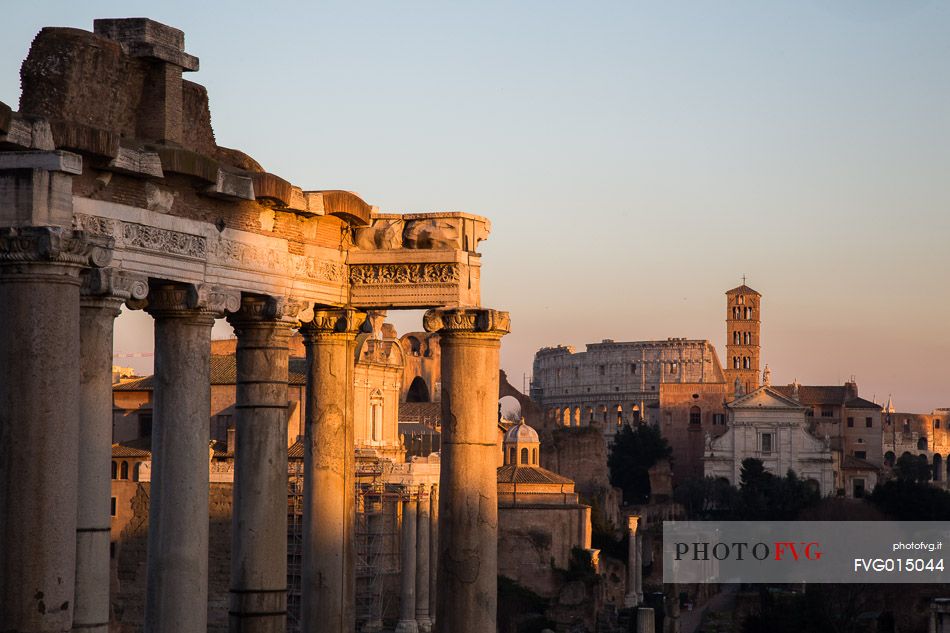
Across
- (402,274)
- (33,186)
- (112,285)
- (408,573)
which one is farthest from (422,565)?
(33,186)

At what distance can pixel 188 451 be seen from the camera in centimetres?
859

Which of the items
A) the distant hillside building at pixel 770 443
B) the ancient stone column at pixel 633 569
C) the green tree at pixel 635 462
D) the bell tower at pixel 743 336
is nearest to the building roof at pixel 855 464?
the distant hillside building at pixel 770 443

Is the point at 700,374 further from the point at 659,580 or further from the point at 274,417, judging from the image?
the point at 274,417

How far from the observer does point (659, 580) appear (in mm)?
64562

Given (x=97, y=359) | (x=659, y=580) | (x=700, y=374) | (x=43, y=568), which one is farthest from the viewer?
(x=700, y=374)

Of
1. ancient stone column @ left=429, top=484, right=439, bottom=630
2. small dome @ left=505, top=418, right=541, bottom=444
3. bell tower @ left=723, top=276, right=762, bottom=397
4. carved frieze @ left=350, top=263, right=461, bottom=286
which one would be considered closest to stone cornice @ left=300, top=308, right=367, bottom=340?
carved frieze @ left=350, top=263, right=461, bottom=286

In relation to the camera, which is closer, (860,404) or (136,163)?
(136,163)

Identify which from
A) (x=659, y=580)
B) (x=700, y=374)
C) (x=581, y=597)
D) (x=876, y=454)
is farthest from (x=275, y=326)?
(x=700, y=374)

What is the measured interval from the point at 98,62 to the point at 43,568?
249cm

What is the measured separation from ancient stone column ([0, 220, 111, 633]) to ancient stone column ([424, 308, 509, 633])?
8.32ft

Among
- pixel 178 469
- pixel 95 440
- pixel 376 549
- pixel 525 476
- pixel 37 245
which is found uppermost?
pixel 37 245

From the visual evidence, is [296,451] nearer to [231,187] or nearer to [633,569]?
[633,569]

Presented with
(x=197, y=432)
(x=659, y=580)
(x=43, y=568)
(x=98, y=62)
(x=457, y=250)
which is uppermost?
(x=98, y=62)

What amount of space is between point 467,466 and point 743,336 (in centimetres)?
9837
